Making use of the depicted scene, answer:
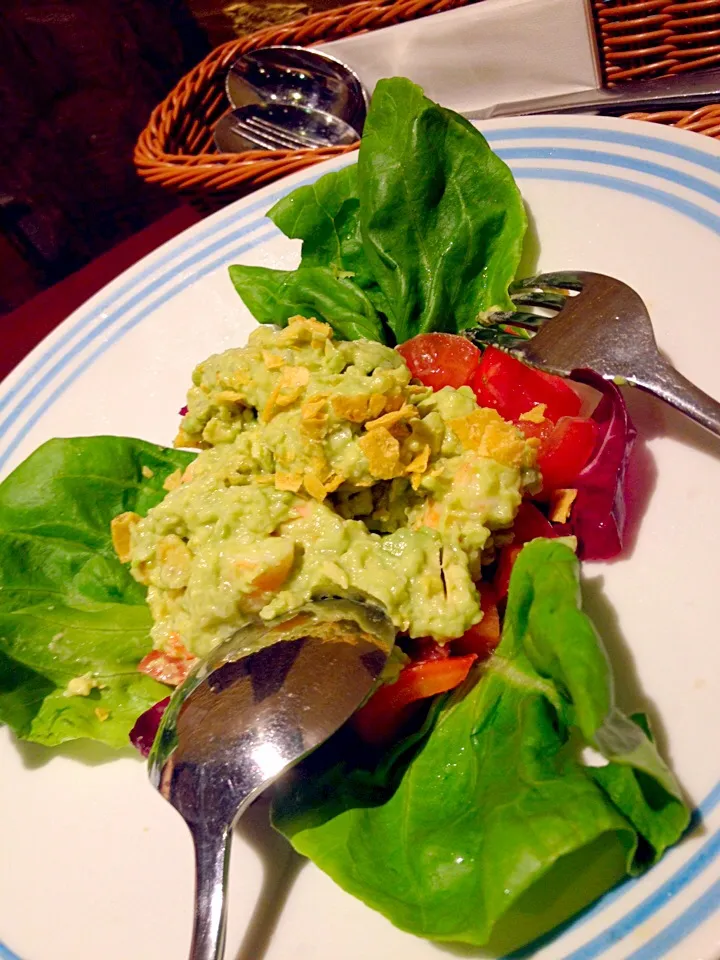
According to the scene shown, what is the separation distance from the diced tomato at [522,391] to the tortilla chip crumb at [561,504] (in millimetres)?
174

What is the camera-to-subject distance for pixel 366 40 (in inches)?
123

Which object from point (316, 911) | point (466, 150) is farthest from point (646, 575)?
point (466, 150)

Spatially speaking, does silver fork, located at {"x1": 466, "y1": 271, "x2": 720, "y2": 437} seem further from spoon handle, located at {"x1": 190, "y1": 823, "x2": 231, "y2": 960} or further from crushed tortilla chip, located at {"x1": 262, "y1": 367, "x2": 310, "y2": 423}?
spoon handle, located at {"x1": 190, "y1": 823, "x2": 231, "y2": 960}

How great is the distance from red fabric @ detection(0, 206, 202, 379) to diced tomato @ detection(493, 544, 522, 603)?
2761 millimetres

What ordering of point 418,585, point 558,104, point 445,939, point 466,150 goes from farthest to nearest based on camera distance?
1. point 558,104
2. point 466,150
3. point 418,585
4. point 445,939

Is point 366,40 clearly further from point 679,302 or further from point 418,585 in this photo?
point 418,585

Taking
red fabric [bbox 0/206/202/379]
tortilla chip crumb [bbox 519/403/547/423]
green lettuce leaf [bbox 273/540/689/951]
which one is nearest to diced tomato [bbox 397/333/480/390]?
tortilla chip crumb [bbox 519/403/547/423]

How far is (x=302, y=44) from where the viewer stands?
3.45m

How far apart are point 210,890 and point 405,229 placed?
1.63m

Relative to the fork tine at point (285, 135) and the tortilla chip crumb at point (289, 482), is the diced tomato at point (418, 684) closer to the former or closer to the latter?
the tortilla chip crumb at point (289, 482)

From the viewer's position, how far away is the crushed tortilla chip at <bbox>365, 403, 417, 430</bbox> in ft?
5.06

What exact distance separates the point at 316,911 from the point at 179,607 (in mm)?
663

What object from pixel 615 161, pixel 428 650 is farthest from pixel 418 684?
pixel 615 161

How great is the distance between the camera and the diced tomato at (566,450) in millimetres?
1600
